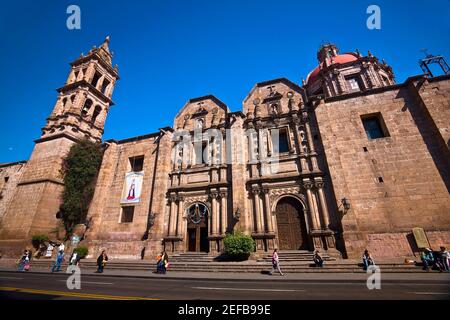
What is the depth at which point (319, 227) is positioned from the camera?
47.8 ft

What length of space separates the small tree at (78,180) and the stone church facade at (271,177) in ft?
3.32

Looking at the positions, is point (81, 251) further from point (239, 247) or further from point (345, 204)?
point (345, 204)

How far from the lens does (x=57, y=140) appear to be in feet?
74.9

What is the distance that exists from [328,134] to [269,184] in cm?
633

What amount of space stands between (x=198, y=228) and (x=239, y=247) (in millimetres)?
5294

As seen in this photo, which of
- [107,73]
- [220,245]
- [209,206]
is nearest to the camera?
[220,245]

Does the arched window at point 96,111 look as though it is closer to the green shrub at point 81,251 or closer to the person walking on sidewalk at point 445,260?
the green shrub at point 81,251

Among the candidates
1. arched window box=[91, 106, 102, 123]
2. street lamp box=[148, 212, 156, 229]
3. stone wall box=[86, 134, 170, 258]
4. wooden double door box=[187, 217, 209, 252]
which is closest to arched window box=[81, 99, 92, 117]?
arched window box=[91, 106, 102, 123]

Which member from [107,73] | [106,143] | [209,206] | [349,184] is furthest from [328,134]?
[107,73]

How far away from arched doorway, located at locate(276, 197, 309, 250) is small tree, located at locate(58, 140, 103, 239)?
19.5 metres

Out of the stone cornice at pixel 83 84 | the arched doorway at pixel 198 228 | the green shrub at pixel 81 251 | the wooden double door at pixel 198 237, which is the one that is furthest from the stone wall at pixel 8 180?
the wooden double door at pixel 198 237

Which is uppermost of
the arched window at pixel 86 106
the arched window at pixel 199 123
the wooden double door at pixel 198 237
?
the arched window at pixel 86 106

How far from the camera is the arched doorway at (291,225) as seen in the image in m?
15.0
